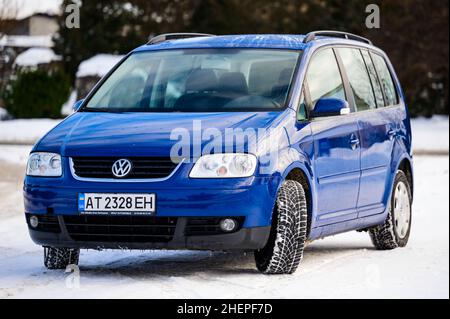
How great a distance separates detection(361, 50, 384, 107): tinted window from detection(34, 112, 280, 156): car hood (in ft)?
8.03

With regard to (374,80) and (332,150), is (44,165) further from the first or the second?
(374,80)

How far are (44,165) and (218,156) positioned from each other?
1.18 meters

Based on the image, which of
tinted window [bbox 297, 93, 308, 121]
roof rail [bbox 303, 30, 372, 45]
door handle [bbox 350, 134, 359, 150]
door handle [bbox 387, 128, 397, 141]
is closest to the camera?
tinted window [bbox 297, 93, 308, 121]

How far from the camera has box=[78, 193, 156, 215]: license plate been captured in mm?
8172

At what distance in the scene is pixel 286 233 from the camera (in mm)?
8562

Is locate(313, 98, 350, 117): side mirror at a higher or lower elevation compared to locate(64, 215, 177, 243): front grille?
higher

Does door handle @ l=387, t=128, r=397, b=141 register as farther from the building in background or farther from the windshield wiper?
the building in background

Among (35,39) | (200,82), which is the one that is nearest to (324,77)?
(200,82)

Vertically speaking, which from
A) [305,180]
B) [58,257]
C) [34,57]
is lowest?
[34,57]

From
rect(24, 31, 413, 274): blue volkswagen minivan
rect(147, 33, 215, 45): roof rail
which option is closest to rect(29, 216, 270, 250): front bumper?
rect(24, 31, 413, 274): blue volkswagen minivan

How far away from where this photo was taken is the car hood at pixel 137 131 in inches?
327

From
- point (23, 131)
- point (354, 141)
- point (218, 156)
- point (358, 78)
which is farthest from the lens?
point (23, 131)
